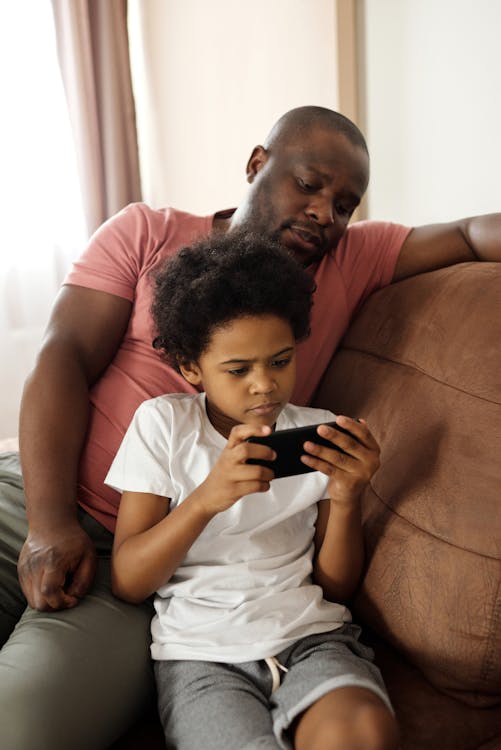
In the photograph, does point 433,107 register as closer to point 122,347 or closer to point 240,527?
point 122,347

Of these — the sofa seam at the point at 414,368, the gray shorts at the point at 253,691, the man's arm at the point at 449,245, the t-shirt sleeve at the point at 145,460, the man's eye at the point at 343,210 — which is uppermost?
the man's eye at the point at 343,210

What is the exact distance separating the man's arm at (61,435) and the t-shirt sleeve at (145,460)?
0.53 ft

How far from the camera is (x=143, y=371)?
4.86 feet

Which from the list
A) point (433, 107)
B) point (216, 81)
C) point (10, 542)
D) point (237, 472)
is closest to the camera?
point (237, 472)

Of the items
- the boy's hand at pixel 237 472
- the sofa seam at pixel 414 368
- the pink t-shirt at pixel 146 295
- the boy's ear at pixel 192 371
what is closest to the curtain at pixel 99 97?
the pink t-shirt at pixel 146 295

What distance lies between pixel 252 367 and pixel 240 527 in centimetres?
26

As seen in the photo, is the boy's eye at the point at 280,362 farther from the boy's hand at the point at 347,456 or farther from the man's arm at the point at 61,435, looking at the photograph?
the man's arm at the point at 61,435

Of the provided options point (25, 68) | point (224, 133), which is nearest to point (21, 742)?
point (224, 133)

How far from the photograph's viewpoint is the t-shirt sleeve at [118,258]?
1.53 metres

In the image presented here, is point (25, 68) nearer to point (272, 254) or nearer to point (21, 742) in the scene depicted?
point (272, 254)

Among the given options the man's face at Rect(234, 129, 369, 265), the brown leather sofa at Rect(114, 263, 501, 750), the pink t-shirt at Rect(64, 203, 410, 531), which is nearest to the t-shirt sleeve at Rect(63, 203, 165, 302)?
the pink t-shirt at Rect(64, 203, 410, 531)

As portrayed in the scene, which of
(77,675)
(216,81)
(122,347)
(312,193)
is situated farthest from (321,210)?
(216,81)

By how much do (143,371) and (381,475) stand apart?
0.55 metres

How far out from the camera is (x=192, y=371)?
4.07 ft
